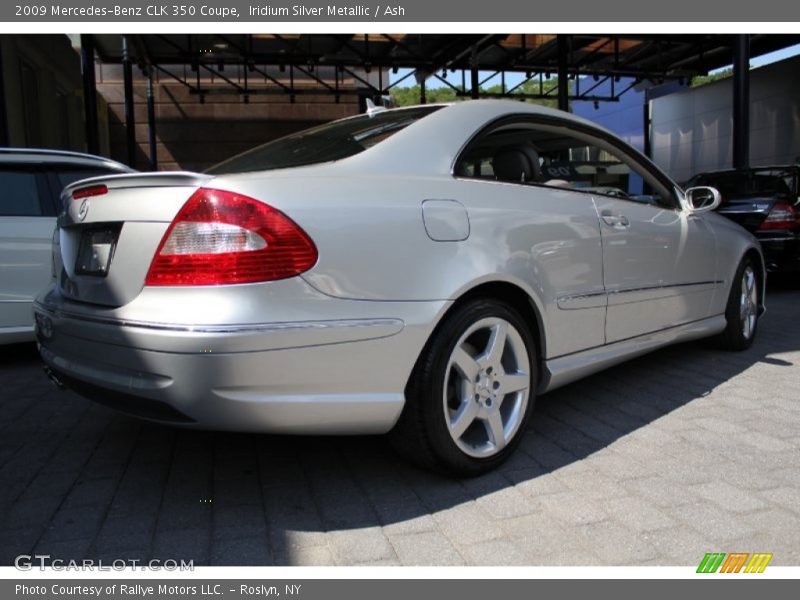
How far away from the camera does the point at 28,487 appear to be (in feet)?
8.75

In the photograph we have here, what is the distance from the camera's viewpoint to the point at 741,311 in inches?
186

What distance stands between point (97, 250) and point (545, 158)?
2.33 meters

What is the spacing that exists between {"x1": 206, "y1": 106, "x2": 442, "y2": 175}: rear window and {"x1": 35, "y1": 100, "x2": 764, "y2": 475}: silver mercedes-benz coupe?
16 millimetres

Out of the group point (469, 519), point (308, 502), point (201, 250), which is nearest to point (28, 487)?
point (308, 502)

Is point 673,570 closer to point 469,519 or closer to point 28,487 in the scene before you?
point 469,519

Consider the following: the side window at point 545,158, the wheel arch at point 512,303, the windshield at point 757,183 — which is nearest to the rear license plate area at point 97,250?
the wheel arch at point 512,303

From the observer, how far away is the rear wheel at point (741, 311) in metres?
4.68

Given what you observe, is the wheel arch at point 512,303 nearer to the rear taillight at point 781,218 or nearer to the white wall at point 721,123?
the rear taillight at point 781,218

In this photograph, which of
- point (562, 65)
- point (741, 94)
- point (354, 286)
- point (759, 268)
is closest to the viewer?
point (354, 286)

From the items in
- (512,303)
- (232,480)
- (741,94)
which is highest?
(741,94)

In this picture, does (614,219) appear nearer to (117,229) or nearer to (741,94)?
(117,229)

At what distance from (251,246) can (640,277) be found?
2.22 meters

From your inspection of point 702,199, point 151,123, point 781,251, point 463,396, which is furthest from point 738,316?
point 151,123

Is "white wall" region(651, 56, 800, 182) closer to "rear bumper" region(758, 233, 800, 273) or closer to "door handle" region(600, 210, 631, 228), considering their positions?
"rear bumper" region(758, 233, 800, 273)
